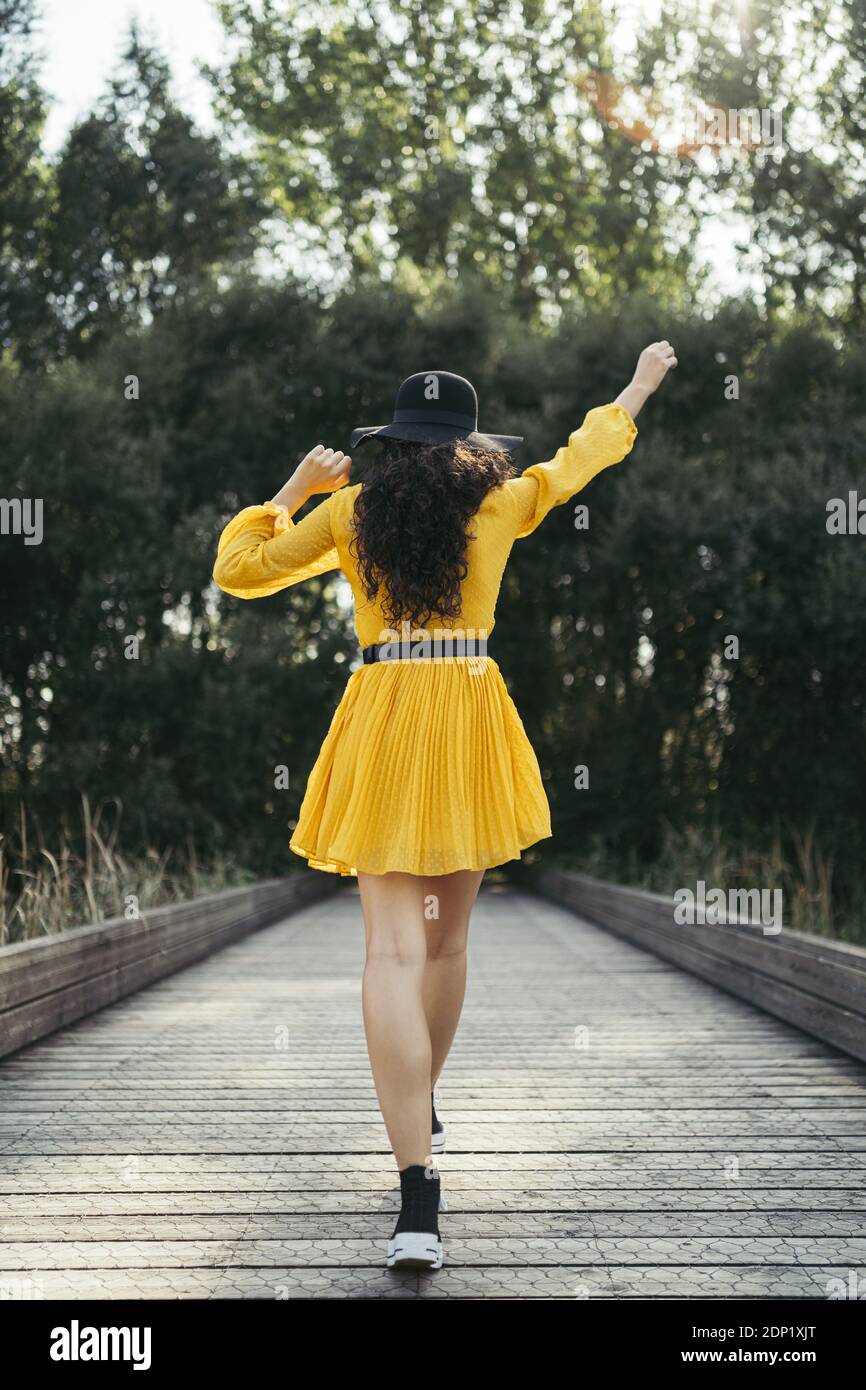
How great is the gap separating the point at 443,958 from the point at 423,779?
46 cm

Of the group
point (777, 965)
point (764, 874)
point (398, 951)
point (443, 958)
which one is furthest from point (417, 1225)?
point (764, 874)

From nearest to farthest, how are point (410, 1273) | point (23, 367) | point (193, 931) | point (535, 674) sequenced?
point (410, 1273) < point (193, 931) < point (535, 674) < point (23, 367)

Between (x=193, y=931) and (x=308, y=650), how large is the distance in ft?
23.1

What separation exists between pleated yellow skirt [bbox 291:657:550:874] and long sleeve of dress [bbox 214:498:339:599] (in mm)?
260

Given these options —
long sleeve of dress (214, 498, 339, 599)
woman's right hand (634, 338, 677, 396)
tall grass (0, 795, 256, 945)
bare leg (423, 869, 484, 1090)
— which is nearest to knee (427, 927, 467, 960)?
bare leg (423, 869, 484, 1090)

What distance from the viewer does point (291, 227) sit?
835 inches

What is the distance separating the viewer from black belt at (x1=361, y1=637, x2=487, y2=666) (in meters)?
2.75

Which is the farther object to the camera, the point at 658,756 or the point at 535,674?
the point at 535,674

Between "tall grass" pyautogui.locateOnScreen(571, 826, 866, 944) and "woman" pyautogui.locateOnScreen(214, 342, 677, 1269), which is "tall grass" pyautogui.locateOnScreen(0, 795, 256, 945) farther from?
"tall grass" pyautogui.locateOnScreen(571, 826, 866, 944)

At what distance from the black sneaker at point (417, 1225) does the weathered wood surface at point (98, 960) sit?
216 cm

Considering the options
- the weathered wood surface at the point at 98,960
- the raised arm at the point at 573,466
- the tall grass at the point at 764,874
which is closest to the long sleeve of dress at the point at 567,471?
the raised arm at the point at 573,466

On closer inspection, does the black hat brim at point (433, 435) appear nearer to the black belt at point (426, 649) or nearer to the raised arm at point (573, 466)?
the raised arm at point (573, 466)
